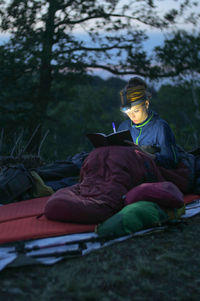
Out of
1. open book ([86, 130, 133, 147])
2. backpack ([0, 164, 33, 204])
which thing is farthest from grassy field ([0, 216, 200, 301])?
backpack ([0, 164, 33, 204])

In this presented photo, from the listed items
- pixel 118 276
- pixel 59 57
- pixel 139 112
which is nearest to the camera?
pixel 118 276

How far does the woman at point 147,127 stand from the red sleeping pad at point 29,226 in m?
1.20

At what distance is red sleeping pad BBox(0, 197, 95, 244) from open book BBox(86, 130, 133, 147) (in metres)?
0.79

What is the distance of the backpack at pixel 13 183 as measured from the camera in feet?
12.5

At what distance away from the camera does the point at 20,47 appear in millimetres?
8695

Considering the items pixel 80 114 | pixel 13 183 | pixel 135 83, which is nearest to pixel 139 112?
pixel 135 83

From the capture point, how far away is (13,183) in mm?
3822

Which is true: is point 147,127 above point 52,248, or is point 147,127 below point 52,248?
above

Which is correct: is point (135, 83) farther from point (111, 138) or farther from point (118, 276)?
point (118, 276)

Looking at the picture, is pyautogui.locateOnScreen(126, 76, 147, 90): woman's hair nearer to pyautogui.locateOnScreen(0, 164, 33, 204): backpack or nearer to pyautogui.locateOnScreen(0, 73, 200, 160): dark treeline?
pyautogui.locateOnScreen(0, 73, 200, 160): dark treeline

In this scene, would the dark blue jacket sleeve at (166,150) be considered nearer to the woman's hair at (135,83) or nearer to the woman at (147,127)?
the woman at (147,127)

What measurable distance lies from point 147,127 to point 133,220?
5.32 ft

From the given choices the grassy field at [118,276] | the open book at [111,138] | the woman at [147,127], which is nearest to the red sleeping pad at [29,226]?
the grassy field at [118,276]

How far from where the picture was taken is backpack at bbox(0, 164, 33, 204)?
3801 mm
